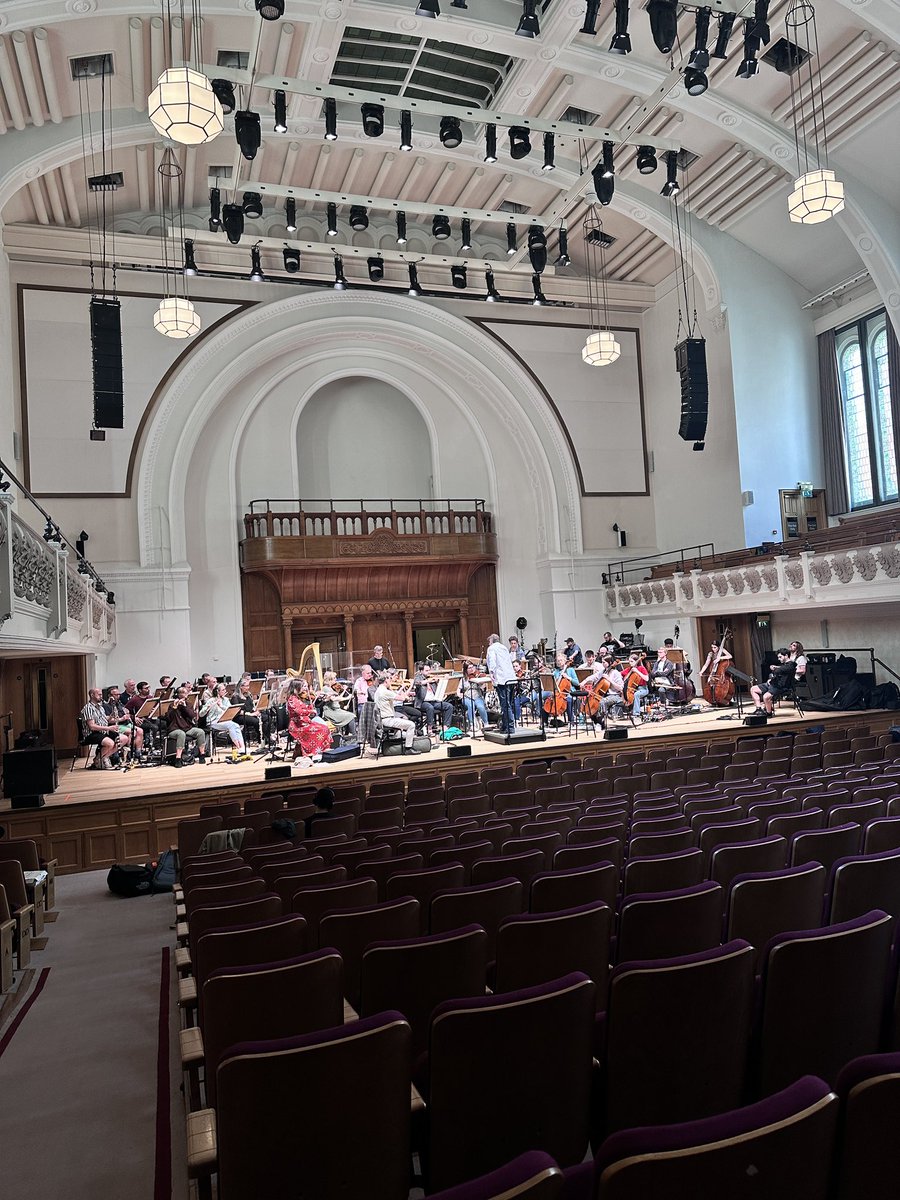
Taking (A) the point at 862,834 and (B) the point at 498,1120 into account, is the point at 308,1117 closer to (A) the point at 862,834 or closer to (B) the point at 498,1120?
(B) the point at 498,1120

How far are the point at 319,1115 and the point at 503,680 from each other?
32.9 ft

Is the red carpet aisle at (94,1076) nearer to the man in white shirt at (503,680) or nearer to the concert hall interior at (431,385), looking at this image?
the concert hall interior at (431,385)

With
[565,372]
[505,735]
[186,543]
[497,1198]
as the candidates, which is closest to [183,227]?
[186,543]

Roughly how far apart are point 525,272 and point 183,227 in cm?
798

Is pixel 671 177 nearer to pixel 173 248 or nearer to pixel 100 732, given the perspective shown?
pixel 173 248

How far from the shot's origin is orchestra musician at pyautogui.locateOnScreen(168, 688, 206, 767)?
38.1 feet

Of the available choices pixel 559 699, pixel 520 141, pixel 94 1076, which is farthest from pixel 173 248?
pixel 94 1076

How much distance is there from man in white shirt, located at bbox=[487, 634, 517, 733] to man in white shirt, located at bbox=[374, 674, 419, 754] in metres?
1.31

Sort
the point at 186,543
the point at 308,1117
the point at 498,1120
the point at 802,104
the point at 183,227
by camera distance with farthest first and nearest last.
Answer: the point at 186,543 < the point at 183,227 < the point at 802,104 < the point at 498,1120 < the point at 308,1117

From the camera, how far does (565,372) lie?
832 inches

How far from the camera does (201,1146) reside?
6.53 ft

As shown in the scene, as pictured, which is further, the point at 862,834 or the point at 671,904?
the point at 862,834

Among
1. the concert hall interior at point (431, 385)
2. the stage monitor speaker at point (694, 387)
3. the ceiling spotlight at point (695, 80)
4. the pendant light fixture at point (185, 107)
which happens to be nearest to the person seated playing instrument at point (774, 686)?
the concert hall interior at point (431, 385)

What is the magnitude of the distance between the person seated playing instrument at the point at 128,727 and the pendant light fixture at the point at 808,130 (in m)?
11.9
